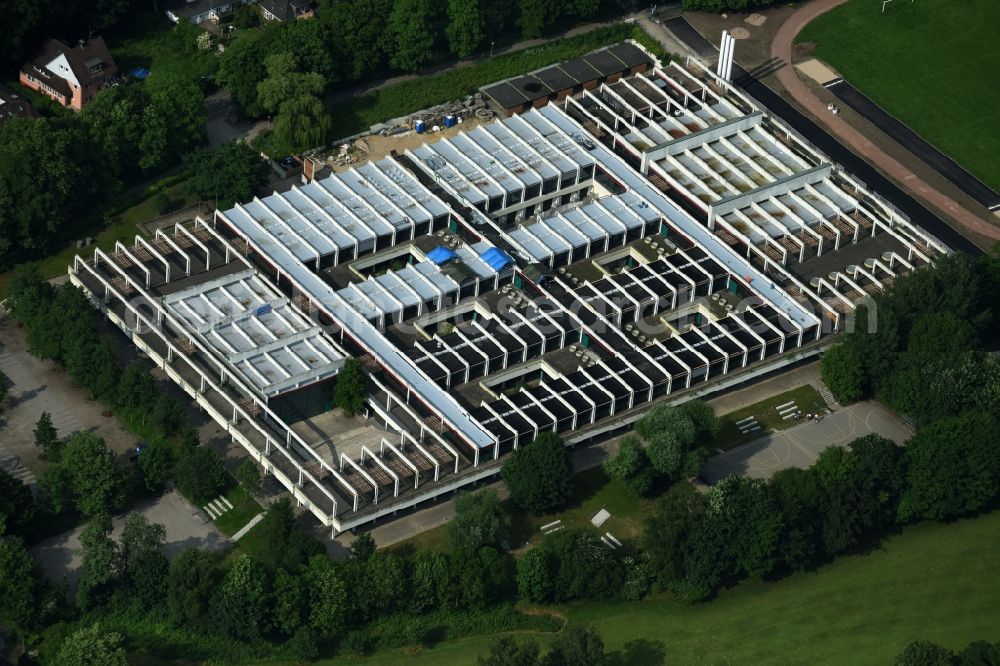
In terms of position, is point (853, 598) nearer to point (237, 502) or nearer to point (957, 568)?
point (957, 568)

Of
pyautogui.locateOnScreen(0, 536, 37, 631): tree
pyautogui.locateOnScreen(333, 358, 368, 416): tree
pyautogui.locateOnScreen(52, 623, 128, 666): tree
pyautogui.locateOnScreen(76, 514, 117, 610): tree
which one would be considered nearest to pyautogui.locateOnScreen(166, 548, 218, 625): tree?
pyautogui.locateOnScreen(76, 514, 117, 610): tree

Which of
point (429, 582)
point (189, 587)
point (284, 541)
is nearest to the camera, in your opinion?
point (189, 587)

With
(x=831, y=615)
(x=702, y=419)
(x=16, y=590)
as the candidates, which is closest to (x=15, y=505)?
(x=16, y=590)

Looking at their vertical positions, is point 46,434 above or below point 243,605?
above

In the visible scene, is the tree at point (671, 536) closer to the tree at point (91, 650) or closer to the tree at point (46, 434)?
the tree at point (91, 650)

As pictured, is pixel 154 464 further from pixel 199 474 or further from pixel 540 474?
pixel 540 474

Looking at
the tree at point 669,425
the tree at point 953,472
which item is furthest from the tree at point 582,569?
the tree at point 953,472
